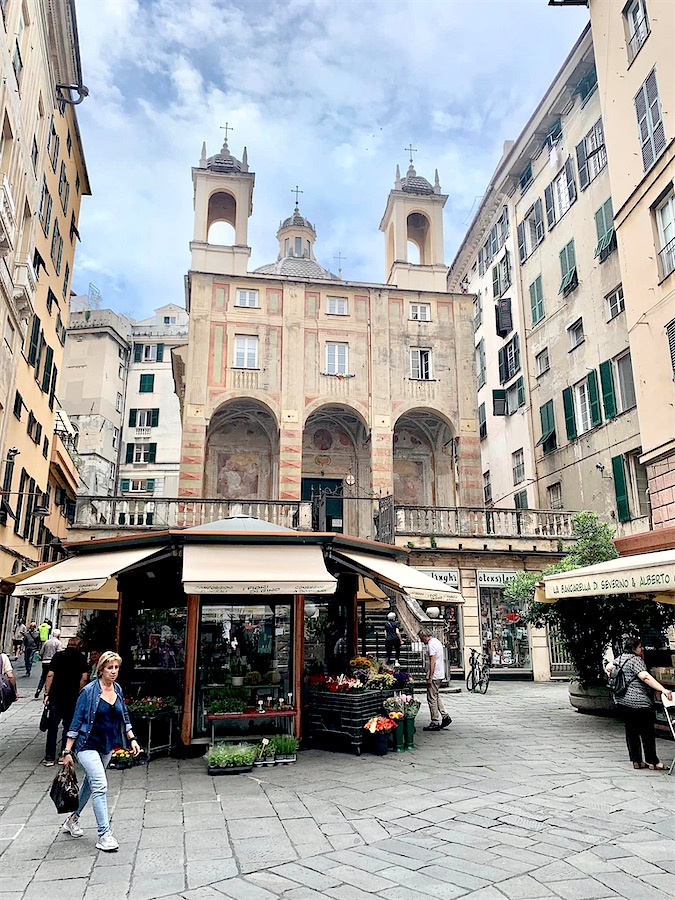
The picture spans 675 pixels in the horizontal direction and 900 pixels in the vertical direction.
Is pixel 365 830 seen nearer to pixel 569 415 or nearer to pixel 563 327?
pixel 569 415

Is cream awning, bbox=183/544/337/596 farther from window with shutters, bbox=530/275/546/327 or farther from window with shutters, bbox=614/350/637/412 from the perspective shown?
window with shutters, bbox=530/275/546/327

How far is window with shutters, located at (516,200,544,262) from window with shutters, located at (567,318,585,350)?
4768 mm

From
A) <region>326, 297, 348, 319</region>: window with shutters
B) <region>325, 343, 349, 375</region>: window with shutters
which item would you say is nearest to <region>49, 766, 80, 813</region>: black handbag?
<region>325, 343, 349, 375</region>: window with shutters

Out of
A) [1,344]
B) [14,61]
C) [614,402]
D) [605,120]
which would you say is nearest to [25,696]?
[1,344]

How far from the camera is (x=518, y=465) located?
28.6 meters

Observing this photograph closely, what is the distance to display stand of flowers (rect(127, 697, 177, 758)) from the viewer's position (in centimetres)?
873

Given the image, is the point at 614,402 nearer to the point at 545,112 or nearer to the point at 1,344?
the point at 545,112

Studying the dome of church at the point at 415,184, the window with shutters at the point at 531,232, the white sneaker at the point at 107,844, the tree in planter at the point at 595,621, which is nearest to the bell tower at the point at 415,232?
the dome of church at the point at 415,184

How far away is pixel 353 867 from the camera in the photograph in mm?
4789

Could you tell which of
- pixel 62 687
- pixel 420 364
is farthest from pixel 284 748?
pixel 420 364

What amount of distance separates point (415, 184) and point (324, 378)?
34.7 feet

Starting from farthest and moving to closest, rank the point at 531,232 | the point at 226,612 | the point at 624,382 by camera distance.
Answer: the point at 531,232, the point at 624,382, the point at 226,612

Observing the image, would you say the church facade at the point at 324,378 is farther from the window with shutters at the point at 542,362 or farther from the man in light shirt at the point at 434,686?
the man in light shirt at the point at 434,686

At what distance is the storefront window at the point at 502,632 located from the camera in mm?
20859
